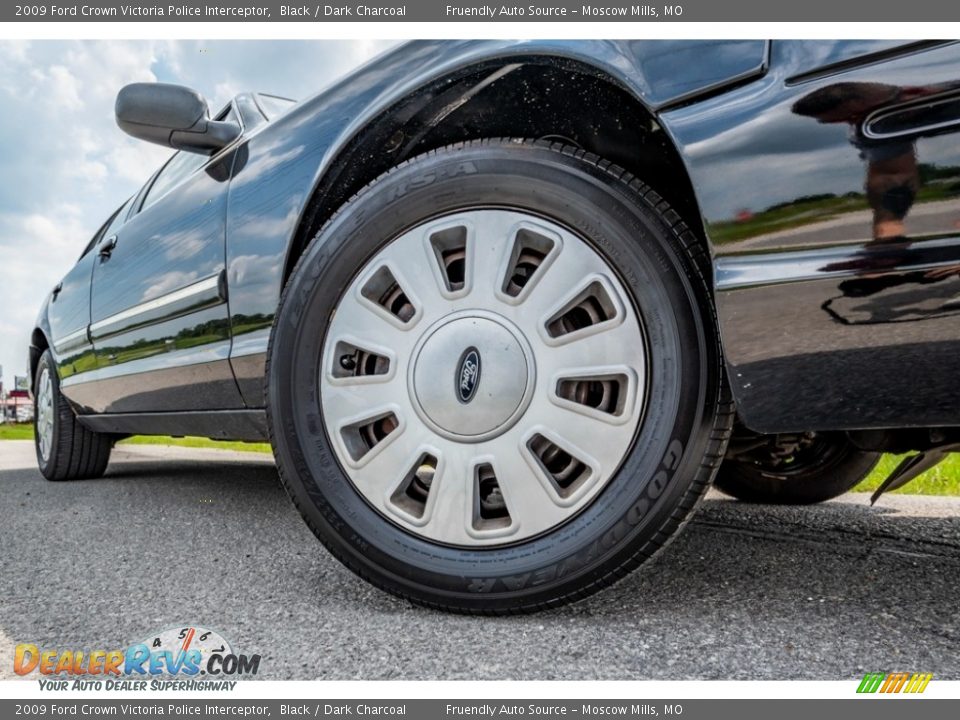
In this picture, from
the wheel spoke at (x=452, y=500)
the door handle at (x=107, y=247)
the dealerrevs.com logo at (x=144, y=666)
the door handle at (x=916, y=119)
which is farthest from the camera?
the door handle at (x=107, y=247)

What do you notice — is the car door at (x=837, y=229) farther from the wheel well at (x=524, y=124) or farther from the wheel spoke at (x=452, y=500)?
the wheel spoke at (x=452, y=500)

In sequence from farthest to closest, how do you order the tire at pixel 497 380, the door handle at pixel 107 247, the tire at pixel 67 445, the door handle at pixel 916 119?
the tire at pixel 67 445 → the door handle at pixel 107 247 → the tire at pixel 497 380 → the door handle at pixel 916 119

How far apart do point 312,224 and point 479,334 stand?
1.92 feet

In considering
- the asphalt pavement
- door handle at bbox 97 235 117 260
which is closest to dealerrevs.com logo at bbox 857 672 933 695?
the asphalt pavement

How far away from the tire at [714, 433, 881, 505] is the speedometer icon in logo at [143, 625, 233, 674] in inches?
63.8

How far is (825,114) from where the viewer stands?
96 cm

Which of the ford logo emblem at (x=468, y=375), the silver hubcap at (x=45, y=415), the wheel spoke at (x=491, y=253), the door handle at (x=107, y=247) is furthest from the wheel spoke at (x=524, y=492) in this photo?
the silver hubcap at (x=45, y=415)

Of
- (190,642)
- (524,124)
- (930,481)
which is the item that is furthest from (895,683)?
(930,481)

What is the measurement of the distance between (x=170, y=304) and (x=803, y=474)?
6.82ft

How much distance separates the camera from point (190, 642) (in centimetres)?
112

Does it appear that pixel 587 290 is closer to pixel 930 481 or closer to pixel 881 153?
pixel 881 153

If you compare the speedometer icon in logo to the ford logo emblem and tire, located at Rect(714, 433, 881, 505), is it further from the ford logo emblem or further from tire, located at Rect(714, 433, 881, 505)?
tire, located at Rect(714, 433, 881, 505)

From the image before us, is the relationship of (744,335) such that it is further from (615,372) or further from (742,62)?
(742,62)

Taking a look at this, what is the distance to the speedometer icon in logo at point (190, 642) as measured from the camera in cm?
107
